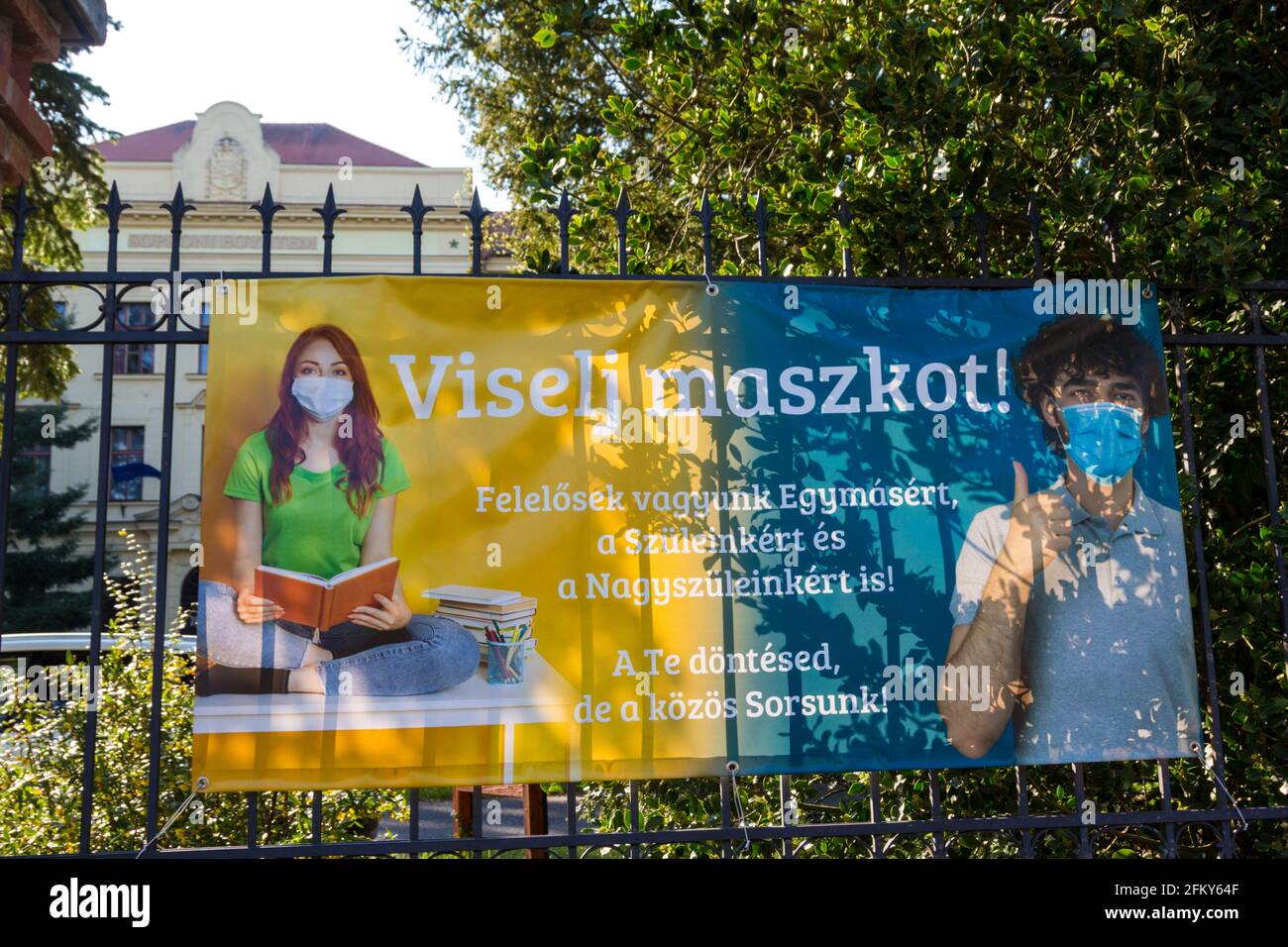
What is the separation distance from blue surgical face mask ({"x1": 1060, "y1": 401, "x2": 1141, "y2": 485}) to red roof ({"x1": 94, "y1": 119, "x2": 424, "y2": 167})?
27437 millimetres

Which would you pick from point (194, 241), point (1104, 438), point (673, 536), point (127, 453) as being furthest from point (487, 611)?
point (127, 453)

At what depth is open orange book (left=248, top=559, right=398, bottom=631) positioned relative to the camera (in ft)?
11.5

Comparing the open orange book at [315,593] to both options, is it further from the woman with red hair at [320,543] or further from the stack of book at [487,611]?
the stack of book at [487,611]

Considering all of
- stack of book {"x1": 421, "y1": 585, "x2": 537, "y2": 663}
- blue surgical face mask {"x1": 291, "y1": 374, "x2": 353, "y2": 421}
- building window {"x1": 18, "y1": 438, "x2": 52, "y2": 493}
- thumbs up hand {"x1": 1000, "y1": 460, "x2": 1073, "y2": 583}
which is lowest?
stack of book {"x1": 421, "y1": 585, "x2": 537, "y2": 663}

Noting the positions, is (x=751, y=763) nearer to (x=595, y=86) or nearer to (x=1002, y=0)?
(x=1002, y=0)

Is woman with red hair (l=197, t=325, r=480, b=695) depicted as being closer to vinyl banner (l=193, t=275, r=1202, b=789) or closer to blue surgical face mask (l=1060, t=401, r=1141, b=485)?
vinyl banner (l=193, t=275, r=1202, b=789)

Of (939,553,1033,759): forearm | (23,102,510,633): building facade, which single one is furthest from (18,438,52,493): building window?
(939,553,1033,759): forearm

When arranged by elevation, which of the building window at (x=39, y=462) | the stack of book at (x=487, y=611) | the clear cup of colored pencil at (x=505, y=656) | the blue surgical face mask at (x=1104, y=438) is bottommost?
the clear cup of colored pencil at (x=505, y=656)

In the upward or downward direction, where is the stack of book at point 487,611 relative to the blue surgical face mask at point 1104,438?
downward

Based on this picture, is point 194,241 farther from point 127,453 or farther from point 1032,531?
point 1032,531

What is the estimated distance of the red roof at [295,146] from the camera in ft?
97.9

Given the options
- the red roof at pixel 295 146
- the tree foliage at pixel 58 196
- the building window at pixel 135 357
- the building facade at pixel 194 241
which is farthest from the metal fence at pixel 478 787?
the red roof at pixel 295 146

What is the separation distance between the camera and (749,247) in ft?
20.2
